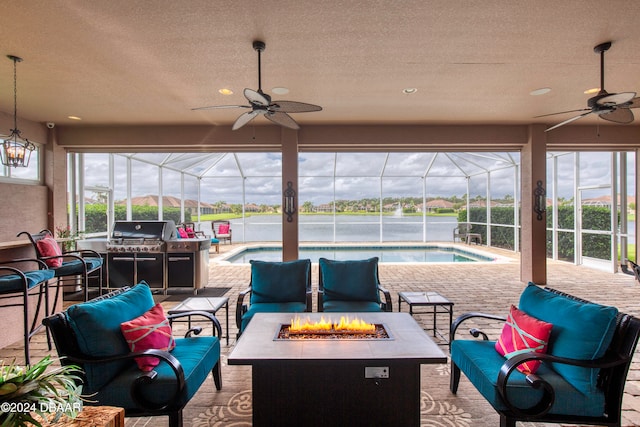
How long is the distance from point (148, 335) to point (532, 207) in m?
6.36

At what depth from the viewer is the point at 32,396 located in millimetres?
1080

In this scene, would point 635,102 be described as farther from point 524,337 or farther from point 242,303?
point 242,303

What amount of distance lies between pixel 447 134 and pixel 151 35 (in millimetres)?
4950

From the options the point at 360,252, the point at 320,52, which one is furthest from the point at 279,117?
the point at 360,252

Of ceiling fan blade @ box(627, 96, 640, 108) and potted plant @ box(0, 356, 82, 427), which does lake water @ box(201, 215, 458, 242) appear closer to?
ceiling fan blade @ box(627, 96, 640, 108)

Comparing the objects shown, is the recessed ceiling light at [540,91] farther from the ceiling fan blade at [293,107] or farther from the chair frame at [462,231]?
the chair frame at [462,231]

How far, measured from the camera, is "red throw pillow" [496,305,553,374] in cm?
195

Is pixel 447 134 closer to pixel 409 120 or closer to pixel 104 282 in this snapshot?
pixel 409 120

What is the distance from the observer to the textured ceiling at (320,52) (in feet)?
8.41

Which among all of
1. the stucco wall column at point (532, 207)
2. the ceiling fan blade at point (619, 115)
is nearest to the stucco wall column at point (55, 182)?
the ceiling fan blade at point (619, 115)

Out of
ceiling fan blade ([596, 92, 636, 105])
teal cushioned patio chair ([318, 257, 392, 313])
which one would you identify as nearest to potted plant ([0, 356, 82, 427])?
teal cushioned patio chair ([318, 257, 392, 313])

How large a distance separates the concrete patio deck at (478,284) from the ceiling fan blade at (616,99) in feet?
7.89

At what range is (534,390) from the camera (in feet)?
5.94

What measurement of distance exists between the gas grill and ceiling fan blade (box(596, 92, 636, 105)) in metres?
5.51
